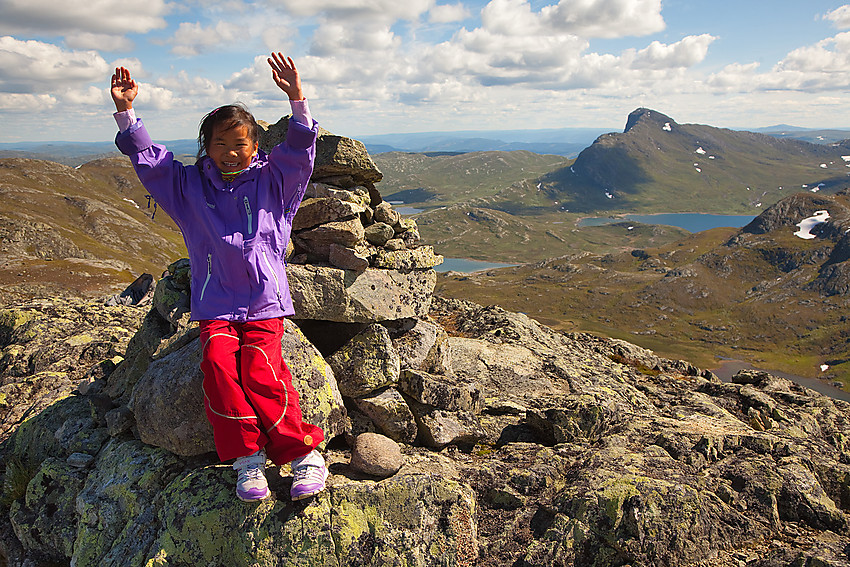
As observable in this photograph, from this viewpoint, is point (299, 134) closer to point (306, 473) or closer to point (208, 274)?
point (208, 274)

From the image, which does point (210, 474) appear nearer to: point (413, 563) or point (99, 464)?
point (99, 464)

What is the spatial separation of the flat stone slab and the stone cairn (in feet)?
0.09

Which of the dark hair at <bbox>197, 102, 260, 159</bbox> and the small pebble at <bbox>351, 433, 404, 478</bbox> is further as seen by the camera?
the small pebble at <bbox>351, 433, 404, 478</bbox>

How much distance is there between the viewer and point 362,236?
1420 cm

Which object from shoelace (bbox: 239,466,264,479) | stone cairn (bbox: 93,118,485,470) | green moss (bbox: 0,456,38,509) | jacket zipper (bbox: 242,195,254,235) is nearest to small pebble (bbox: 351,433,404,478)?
stone cairn (bbox: 93,118,485,470)

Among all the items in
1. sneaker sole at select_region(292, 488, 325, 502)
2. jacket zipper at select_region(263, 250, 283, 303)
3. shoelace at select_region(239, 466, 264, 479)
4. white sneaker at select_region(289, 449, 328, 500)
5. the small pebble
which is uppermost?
jacket zipper at select_region(263, 250, 283, 303)

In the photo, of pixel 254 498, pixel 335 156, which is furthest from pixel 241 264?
pixel 335 156

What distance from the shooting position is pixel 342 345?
42.3ft

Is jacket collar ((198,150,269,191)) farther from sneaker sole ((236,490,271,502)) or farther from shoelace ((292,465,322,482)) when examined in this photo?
sneaker sole ((236,490,271,502))

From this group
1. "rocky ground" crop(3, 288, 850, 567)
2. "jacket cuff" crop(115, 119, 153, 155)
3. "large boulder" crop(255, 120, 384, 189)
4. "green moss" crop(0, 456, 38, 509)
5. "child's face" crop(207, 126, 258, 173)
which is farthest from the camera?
"large boulder" crop(255, 120, 384, 189)

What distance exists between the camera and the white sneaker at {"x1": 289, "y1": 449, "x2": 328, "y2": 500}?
25.8 feet

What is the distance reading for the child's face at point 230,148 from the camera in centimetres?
803

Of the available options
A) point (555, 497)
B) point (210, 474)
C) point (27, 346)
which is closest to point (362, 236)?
point (210, 474)

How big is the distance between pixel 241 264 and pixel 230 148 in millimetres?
→ 2000
